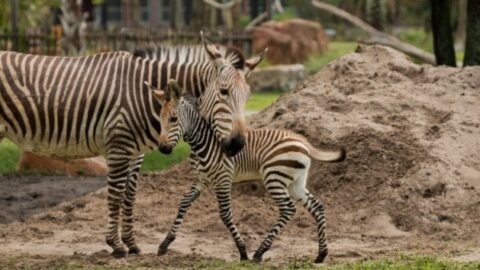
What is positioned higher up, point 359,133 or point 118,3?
point 359,133

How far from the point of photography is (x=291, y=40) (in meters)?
36.3

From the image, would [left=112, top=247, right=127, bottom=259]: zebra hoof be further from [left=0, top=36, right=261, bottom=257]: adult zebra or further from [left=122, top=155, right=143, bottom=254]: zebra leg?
[left=122, top=155, right=143, bottom=254]: zebra leg

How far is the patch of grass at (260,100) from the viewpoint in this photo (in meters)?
26.1

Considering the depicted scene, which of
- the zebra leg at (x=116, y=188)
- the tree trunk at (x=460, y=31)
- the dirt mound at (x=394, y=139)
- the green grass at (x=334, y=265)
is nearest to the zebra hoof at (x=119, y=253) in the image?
the zebra leg at (x=116, y=188)

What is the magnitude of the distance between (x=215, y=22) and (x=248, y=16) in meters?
9.60

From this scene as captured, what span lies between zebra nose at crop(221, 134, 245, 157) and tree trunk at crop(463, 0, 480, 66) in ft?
30.4

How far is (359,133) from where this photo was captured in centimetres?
1371

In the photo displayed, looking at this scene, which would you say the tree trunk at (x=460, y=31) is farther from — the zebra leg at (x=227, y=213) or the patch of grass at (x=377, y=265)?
the patch of grass at (x=377, y=265)

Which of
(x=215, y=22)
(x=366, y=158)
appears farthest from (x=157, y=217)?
(x=215, y=22)

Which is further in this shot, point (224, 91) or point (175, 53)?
point (175, 53)

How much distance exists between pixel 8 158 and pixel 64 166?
1763mm

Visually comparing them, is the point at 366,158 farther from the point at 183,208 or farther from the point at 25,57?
the point at 25,57

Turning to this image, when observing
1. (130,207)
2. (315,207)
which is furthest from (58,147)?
(315,207)

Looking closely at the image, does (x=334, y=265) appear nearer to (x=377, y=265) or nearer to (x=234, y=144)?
(x=377, y=265)
